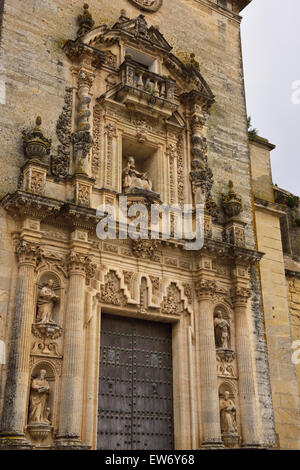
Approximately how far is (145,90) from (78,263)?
417 cm

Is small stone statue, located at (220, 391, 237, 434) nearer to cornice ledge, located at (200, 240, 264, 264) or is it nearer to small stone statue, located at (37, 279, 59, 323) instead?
cornice ledge, located at (200, 240, 264, 264)

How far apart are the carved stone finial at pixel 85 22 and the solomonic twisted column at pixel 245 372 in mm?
5984

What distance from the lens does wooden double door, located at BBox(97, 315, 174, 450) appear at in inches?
369

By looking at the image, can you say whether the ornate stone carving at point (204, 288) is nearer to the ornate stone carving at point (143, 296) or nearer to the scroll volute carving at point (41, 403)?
the ornate stone carving at point (143, 296)

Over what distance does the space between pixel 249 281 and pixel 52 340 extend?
469cm

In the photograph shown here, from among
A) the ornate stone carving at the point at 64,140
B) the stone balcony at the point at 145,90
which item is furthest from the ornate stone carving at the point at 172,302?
the stone balcony at the point at 145,90

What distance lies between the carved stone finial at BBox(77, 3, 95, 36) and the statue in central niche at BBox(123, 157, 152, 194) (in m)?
2.69

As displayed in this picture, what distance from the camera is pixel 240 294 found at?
11.3 m

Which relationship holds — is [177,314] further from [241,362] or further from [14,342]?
[14,342]

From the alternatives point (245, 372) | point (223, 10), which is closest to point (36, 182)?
point (245, 372)

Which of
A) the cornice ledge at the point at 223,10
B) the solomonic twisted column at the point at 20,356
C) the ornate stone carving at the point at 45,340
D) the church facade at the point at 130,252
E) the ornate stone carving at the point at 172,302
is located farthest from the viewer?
the cornice ledge at the point at 223,10

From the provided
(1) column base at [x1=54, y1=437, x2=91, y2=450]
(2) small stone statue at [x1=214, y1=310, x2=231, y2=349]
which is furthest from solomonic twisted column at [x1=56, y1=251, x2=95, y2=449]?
(2) small stone statue at [x1=214, y1=310, x2=231, y2=349]

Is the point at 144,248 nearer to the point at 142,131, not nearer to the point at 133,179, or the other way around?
the point at 133,179

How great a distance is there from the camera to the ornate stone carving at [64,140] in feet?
32.9
